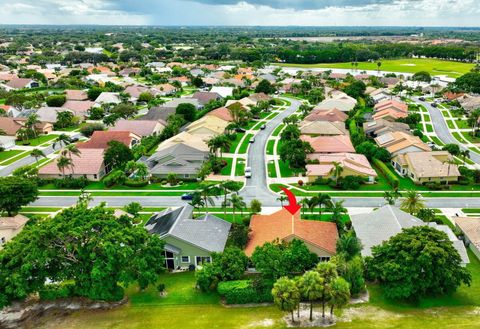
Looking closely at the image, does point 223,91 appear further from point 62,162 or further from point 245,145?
point 62,162

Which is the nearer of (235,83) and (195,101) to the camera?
(195,101)

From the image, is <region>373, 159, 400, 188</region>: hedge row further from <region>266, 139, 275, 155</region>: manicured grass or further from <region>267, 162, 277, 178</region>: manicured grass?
<region>266, 139, 275, 155</region>: manicured grass

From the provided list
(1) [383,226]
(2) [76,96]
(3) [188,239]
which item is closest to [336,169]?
(1) [383,226]

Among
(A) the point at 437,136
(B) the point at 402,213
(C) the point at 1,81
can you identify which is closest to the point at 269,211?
(B) the point at 402,213

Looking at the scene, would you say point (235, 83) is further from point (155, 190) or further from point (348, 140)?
point (155, 190)

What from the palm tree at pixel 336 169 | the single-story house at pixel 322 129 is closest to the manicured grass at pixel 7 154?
the single-story house at pixel 322 129

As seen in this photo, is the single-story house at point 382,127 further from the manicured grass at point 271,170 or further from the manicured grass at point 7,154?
the manicured grass at point 7,154

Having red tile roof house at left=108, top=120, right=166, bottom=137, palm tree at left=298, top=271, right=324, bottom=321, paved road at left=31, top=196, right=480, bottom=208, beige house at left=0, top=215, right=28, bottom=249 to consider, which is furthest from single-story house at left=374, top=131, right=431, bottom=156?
beige house at left=0, top=215, right=28, bottom=249
